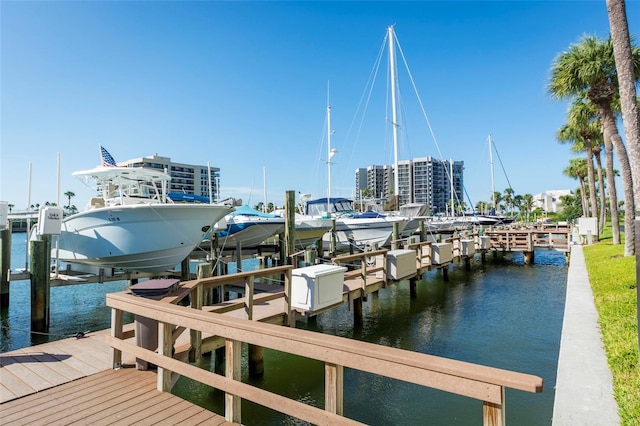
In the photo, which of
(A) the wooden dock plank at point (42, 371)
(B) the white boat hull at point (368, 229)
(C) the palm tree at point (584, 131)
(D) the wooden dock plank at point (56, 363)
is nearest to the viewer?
(A) the wooden dock plank at point (42, 371)

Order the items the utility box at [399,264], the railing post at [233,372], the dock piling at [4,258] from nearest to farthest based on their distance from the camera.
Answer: the railing post at [233,372] < the utility box at [399,264] < the dock piling at [4,258]

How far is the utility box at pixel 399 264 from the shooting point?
38.2 ft

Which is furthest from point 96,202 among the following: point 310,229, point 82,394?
point 82,394

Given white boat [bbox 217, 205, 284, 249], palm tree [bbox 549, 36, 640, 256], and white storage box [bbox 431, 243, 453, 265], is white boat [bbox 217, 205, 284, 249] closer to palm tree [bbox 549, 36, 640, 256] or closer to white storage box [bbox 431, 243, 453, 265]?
white storage box [bbox 431, 243, 453, 265]

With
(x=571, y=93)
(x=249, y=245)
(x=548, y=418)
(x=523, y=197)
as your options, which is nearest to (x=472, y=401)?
(x=548, y=418)

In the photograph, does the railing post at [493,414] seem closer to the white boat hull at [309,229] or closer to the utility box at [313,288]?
the utility box at [313,288]

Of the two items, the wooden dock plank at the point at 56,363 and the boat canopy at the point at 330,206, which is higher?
the boat canopy at the point at 330,206

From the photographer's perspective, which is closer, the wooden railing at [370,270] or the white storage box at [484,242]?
the wooden railing at [370,270]

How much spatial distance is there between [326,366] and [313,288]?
4.92 metres

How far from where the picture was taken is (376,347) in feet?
7.98

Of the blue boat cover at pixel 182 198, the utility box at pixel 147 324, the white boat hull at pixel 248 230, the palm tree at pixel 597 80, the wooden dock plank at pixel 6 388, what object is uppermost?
the palm tree at pixel 597 80

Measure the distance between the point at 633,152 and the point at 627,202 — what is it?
8.64 metres

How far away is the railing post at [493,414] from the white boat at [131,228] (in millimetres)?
10867

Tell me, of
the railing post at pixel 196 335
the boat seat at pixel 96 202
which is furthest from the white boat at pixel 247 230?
the railing post at pixel 196 335
